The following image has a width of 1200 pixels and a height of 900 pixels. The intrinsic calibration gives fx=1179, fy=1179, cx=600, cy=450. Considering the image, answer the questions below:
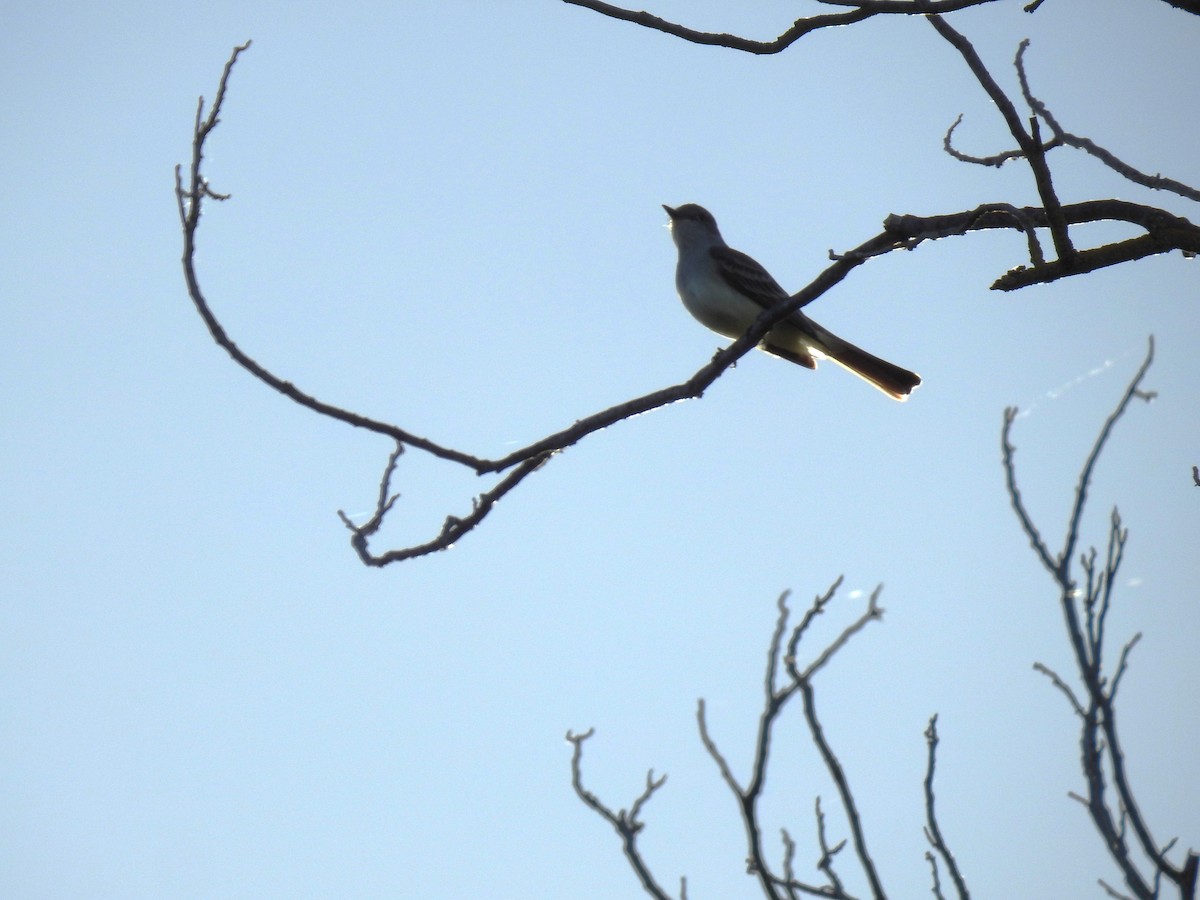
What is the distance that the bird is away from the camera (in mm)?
7258

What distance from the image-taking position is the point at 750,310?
799cm

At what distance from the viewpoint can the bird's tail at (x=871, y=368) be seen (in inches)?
282

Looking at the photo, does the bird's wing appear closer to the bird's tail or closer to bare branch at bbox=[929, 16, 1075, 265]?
the bird's tail

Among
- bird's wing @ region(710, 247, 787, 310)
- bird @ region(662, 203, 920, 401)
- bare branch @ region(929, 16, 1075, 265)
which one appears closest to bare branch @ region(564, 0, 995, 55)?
bare branch @ region(929, 16, 1075, 265)

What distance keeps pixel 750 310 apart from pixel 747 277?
→ 1.14 feet

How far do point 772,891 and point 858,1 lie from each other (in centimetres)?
256

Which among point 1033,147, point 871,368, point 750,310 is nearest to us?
point 1033,147

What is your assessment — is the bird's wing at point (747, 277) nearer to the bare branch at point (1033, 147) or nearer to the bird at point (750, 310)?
the bird at point (750, 310)

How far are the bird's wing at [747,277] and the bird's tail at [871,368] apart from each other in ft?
1.99

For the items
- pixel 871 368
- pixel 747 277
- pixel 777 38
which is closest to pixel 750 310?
pixel 747 277

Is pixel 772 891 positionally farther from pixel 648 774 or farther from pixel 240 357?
pixel 240 357

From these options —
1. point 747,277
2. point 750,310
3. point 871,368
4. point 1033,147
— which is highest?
point 747,277

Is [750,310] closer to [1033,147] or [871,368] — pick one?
[871,368]

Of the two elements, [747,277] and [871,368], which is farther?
[747,277]
